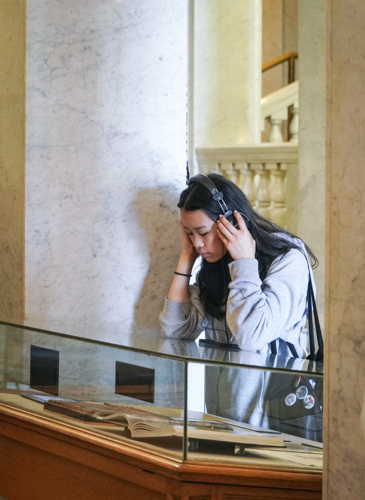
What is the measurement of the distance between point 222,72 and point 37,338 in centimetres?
456

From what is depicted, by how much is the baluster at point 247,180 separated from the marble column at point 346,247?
14.7 feet

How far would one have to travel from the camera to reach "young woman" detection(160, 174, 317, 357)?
2486 millimetres

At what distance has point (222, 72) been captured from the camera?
21.2 feet

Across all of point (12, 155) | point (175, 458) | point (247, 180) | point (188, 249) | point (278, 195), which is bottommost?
point (175, 458)

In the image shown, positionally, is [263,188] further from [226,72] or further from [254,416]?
[254,416]

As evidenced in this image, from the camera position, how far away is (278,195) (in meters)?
6.12

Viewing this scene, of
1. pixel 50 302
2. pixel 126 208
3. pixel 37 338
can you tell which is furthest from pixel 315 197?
pixel 37 338

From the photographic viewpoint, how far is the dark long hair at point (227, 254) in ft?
8.86

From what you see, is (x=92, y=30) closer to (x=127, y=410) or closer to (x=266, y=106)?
(x=127, y=410)

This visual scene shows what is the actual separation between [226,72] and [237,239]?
4.16 m

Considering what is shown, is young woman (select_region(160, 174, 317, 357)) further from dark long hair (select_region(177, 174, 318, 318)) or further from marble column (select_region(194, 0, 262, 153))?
marble column (select_region(194, 0, 262, 153))

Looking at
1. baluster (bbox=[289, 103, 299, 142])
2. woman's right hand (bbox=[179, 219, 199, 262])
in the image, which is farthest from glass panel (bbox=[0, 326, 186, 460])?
baluster (bbox=[289, 103, 299, 142])

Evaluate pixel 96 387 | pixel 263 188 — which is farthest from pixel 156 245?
pixel 263 188

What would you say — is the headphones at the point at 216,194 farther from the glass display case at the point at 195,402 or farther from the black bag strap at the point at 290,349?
the glass display case at the point at 195,402
